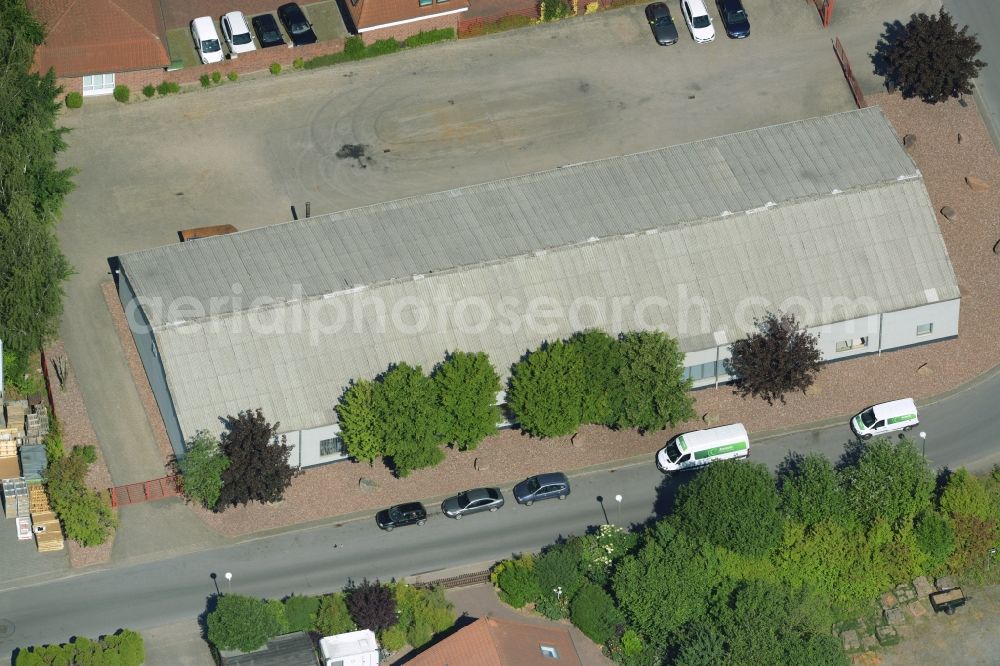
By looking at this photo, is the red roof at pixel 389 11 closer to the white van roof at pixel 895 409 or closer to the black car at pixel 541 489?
the black car at pixel 541 489

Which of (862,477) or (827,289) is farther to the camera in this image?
(827,289)

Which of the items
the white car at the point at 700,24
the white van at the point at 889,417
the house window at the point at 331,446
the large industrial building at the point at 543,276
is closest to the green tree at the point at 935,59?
the large industrial building at the point at 543,276

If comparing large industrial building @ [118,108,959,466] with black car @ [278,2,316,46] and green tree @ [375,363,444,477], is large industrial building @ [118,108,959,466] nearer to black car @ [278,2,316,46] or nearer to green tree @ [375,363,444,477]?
green tree @ [375,363,444,477]

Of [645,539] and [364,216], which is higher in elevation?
[364,216]

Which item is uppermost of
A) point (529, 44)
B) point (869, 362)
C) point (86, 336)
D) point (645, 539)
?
point (529, 44)

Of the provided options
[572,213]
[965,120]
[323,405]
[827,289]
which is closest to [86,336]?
[323,405]

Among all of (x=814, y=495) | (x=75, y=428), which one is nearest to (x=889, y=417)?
(x=814, y=495)

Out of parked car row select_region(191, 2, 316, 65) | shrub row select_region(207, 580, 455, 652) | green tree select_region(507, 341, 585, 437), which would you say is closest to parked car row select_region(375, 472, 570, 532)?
green tree select_region(507, 341, 585, 437)

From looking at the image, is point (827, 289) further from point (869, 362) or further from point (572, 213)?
point (572, 213)
